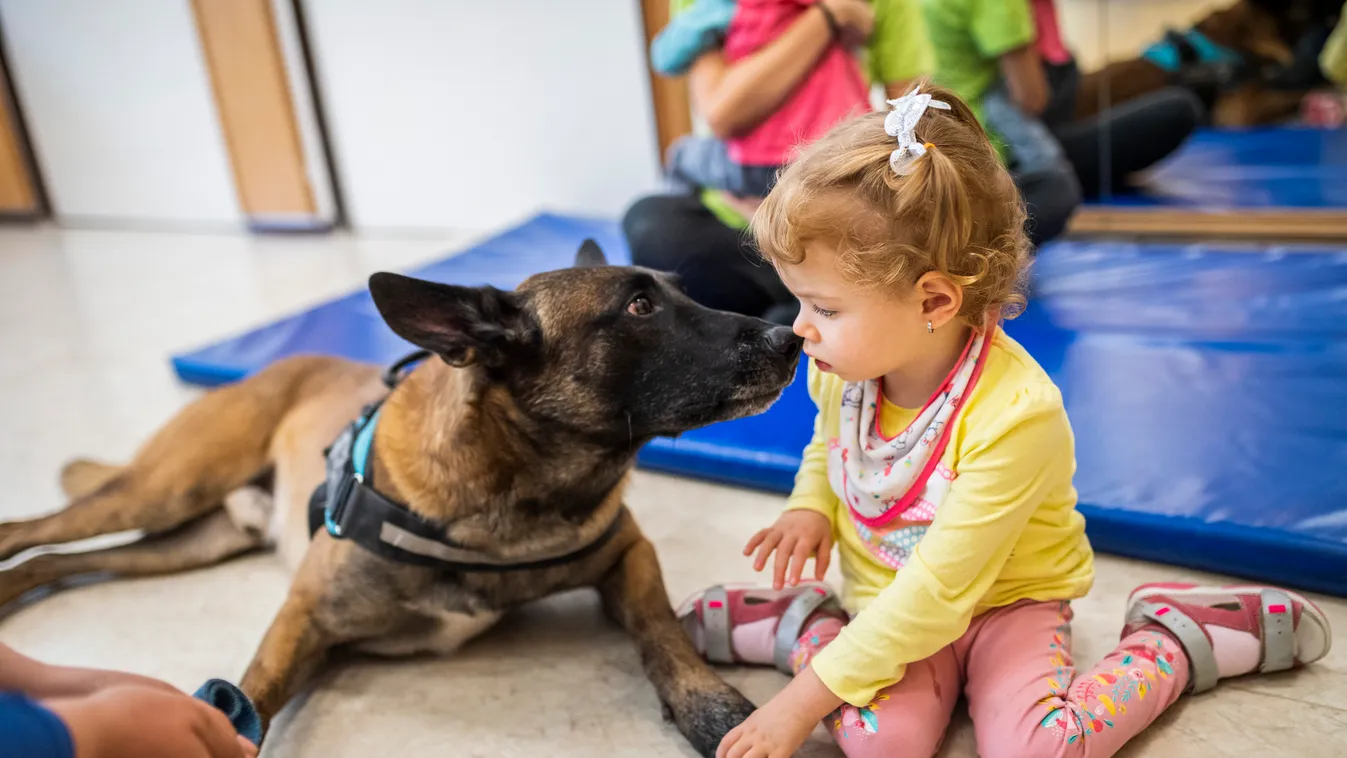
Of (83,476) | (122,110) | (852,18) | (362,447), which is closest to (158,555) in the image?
(83,476)

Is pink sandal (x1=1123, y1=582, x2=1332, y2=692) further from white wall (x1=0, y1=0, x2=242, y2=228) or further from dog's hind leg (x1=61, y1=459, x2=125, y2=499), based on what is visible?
white wall (x1=0, y1=0, x2=242, y2=228)

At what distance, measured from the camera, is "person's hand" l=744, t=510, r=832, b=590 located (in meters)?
1.67

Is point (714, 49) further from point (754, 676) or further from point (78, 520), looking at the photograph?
point (78, 520)

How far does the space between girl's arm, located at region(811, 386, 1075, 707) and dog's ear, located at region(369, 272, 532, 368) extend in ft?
2.44

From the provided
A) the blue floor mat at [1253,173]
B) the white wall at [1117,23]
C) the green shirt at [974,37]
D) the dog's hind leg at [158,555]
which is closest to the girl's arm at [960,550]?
the dog's hind leg at [158,555]

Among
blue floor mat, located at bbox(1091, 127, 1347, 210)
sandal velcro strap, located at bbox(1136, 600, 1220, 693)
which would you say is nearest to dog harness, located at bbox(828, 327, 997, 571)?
sandal velcro strap, located at bbox(1136, 600, 1220, 693)

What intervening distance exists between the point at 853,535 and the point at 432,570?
763mm

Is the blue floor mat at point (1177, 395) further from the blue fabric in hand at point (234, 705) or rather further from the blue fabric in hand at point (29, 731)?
the blue fabric in hand at point (29, 731)

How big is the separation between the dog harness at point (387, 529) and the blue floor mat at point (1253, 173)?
3.30m

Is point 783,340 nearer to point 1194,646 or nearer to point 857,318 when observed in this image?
point 857,318

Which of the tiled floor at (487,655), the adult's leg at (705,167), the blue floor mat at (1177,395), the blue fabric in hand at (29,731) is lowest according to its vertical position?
the tiled floor at (487,655)

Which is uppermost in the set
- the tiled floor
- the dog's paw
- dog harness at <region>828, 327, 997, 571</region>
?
dog harness at <region>828, 327, 997, 571</region>

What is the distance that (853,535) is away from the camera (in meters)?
1.70

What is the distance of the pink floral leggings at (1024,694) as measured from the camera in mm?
1443
